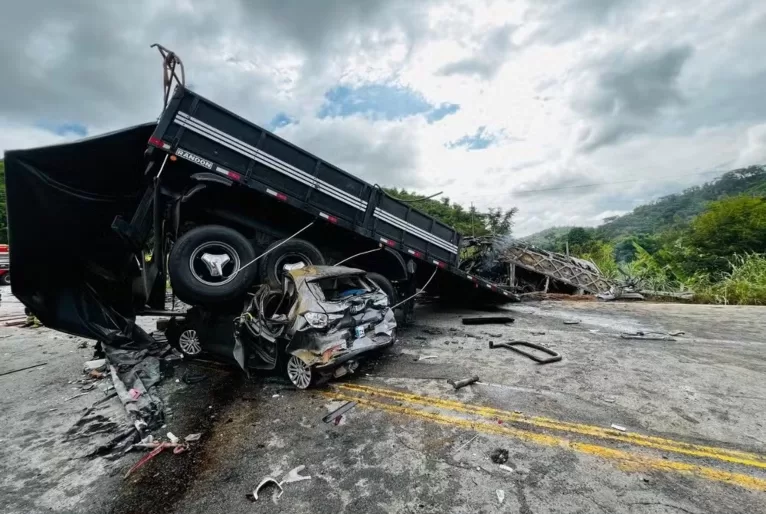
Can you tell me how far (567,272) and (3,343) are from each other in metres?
15.1

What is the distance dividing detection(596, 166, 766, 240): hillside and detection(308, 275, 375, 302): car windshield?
51901 mm

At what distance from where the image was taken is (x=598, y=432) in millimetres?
2914

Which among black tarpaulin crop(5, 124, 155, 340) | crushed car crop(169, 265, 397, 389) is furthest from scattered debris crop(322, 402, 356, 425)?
black tarpaulin crop(5, 124, 155, 340)

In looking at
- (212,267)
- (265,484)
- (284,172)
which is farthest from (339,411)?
(284,172)

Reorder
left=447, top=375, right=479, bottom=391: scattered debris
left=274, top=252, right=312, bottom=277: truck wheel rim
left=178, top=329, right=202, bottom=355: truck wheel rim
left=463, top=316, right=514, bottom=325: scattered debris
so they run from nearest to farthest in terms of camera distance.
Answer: left=447, top=375, right=479, bottom=391: scattered debris → left=178, top=329, right=202, bottom=355: truck wheel rim → left=274, top=252, right=312, bottom=277: truck wheel rim → left=463, top=316, right=514, bottom=325: scattered debris

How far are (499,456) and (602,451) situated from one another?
778 millimetres

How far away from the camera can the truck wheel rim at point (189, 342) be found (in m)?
5.51

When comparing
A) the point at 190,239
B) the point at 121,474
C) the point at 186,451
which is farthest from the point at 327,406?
the point at 190,239

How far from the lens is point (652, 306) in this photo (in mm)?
9805

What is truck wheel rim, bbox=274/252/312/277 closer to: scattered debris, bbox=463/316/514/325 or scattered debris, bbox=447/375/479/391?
scattered debris, bbox=447/375/479/391

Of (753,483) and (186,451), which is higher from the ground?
(753,483)

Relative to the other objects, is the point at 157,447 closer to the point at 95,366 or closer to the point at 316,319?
the point at 316,319

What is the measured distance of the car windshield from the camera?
452 centimetres

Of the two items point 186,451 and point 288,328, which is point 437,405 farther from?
point 186,451
